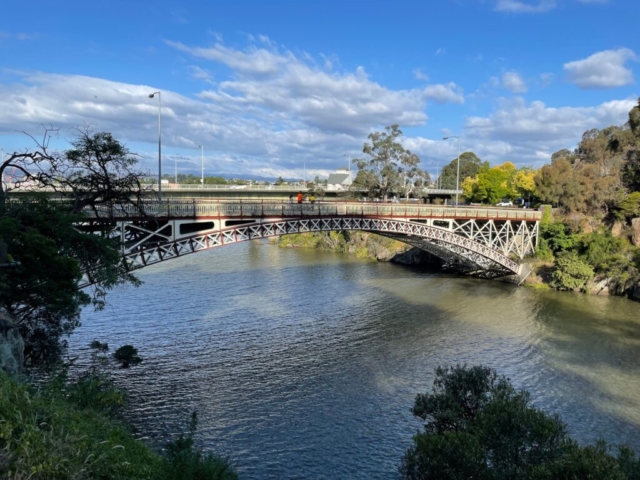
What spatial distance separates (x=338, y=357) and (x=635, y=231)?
3348 centimetres

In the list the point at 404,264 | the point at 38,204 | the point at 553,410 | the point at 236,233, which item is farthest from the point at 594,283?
the point at 38,204

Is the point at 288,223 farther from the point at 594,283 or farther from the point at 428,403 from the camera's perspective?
the point at 594,283

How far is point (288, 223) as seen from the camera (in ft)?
111

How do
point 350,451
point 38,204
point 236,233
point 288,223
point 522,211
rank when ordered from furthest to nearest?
1. point 522,211
2. point 288,223
3. point 236,233
4. point 38,204
5. point 350,451

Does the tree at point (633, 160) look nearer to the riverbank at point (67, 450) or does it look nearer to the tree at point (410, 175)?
the tree at point (410, 175)

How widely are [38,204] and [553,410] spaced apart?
75.7ft

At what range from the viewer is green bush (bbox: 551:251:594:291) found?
41981mm

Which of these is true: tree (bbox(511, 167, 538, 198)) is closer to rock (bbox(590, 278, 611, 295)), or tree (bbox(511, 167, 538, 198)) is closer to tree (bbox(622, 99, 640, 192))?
tree (bbox(622, 99, 640, 192))

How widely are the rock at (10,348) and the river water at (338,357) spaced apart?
5473 millimetres

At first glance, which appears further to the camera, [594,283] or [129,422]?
[594,283]

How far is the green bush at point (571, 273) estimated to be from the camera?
42.0 m

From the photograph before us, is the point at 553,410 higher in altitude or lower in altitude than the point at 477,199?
lower

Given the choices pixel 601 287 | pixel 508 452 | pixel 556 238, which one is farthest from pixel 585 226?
pixel 508 452

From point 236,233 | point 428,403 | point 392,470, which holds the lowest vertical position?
point 392,470
